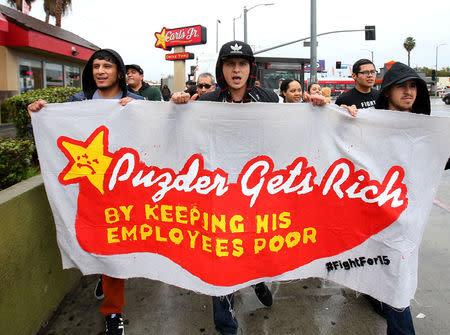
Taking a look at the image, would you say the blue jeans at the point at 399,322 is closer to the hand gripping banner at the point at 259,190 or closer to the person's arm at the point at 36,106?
the hand gripping banner at the point at 259,190

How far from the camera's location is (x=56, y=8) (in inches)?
912

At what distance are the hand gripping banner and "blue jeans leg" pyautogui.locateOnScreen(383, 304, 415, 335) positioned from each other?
0.48 feet

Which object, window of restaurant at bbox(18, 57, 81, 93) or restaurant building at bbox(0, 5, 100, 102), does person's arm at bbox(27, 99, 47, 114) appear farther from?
window of restaurant at bbox(18, 57, 81, 93)

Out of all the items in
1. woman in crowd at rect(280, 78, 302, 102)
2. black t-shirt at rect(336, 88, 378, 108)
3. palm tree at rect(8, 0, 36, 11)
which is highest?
palm tree at rect(8, 0, 36, 11)

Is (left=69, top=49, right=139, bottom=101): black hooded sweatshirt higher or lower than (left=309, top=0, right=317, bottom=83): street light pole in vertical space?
lower

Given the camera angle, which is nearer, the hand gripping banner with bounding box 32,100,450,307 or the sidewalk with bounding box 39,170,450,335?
the hand gripping banner with bounding box 32,100,450,307

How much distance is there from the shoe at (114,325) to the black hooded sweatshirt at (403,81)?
2.39 metres

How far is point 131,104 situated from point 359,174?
1572 millimetres

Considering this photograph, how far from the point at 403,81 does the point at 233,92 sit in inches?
45.5

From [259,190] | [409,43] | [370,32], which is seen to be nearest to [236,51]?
[259,190]

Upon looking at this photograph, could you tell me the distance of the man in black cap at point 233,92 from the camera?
7.97 feet

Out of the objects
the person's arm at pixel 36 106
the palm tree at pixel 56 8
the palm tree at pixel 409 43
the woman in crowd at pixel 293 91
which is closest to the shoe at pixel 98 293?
the person's arm at pixel 36 106

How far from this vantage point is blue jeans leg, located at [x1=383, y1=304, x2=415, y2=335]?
222cm

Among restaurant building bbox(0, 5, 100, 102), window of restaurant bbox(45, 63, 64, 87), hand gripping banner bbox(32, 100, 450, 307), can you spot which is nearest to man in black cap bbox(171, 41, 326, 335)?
hand gripping banner bbox(32, 100, 450, 307)
